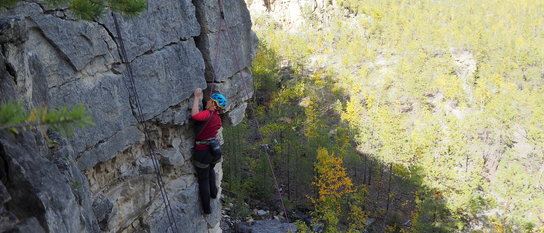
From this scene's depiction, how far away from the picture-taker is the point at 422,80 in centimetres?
2333

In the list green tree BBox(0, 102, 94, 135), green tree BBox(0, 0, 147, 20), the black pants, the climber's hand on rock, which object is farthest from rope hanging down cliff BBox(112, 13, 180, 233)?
green tree BBox(0, 102, 94, 135)

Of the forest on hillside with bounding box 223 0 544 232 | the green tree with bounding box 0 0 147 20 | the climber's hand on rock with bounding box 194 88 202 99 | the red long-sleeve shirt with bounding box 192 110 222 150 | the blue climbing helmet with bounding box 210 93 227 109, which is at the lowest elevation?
the forest on hillside with bounding box 223 0 544 232

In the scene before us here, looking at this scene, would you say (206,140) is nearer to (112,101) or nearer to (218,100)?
(218,100)

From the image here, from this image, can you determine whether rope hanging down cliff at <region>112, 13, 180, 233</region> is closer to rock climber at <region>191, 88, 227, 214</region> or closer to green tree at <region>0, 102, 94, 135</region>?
rock climber at <region>191, 88, 227, 214</region>

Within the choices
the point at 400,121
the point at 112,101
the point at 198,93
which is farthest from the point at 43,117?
the point at 400,121

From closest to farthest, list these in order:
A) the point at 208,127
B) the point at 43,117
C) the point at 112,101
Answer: the point at 43,117
the point at 112,101
the point at 208,127

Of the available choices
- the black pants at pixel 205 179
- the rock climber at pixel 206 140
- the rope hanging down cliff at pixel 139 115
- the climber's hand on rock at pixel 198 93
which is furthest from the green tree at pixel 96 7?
the black pants at pixel 205 179

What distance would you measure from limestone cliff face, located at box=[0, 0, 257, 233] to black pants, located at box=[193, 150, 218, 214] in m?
0.12

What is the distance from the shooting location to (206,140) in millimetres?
5668

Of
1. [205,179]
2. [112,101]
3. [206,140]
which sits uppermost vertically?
[112,101]

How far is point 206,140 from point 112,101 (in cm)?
170

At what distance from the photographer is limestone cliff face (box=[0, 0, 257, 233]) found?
244 centimetres

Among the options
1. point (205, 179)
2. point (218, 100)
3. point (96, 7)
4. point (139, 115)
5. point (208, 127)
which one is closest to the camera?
point (96, 7)

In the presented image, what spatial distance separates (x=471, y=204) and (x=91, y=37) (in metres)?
11.1
